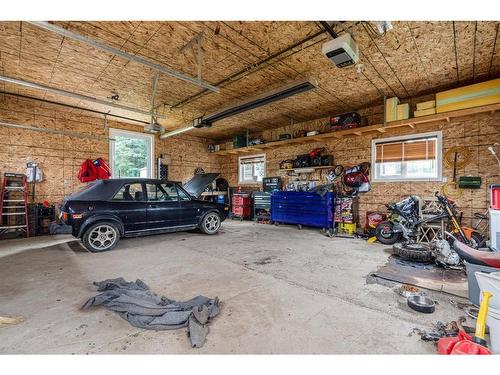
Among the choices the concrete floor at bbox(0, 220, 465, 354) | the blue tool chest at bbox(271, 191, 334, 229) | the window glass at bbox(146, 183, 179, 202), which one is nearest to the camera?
the concrete floor at bbox(0, 220, 465, 354)

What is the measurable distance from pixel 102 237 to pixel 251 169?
5.82m

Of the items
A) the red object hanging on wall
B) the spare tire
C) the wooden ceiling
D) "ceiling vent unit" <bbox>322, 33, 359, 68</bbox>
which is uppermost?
the wooden ceiling

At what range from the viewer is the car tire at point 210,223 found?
554 centimetres

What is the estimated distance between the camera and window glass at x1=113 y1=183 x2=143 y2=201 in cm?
447

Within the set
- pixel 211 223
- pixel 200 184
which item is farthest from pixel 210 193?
pixel 211 223

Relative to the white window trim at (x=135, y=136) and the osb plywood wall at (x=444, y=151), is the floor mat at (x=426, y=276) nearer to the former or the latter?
the osb plywood wall at (x=444, y=151)

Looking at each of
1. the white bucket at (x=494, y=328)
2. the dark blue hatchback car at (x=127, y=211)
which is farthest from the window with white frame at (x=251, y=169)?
the white bucket at (x=494, y=328)

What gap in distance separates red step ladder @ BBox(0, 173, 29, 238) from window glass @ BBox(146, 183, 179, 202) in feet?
10.3

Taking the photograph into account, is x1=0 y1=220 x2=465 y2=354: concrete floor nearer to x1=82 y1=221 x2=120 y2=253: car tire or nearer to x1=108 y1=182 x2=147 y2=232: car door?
x1=82 y1=221 x2=120 y2=253: car tire

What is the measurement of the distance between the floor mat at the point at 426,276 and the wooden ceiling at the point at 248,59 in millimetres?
3164

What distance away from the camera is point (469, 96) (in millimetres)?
4262

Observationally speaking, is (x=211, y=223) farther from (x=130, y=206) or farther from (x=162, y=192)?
(x=130, y=206)

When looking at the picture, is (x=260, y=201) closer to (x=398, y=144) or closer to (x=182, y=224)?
(x=182, y=224)

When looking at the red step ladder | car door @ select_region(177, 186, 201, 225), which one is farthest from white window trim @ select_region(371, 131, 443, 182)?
the red step ladder
